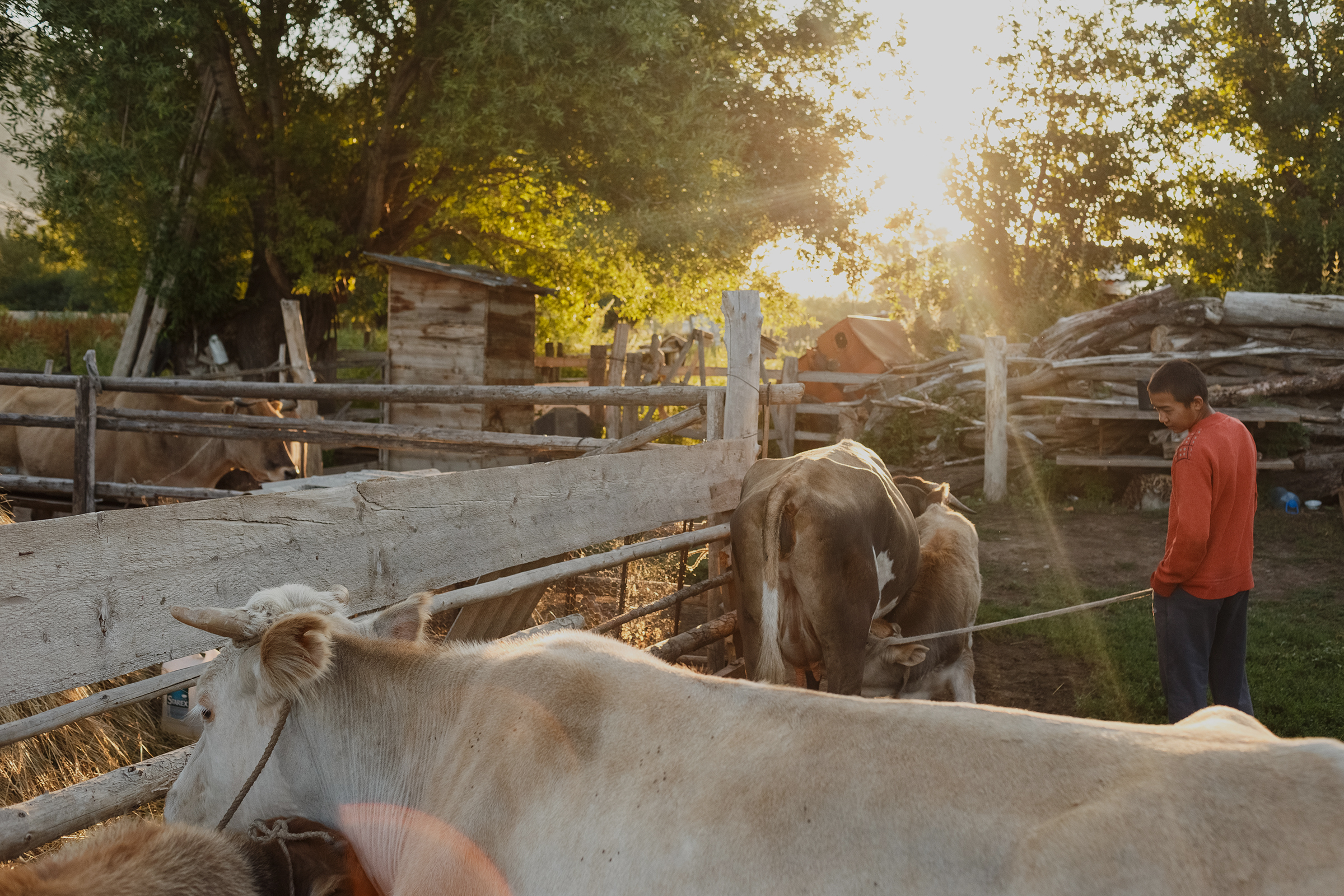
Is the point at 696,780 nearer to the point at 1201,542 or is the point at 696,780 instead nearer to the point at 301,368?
the point at 1201,542

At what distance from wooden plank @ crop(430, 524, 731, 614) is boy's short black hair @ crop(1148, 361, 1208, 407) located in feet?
7.99

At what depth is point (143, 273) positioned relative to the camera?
1415 centimetres

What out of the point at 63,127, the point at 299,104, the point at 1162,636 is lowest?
the point at 1162,636

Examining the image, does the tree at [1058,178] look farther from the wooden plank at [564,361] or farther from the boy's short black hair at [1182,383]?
the boy's short black hair at [1182,383]

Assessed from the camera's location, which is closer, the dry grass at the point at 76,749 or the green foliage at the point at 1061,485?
the dry grass at the point at 76,749

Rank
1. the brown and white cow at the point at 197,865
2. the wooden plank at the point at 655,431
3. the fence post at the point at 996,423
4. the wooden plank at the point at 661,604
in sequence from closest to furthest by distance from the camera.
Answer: the brown and white cow at the point at 197,865 → the wooden plank at the point at 661,604 → the wooden plank at the point at 655,431 → the fence post at the point at 996,423

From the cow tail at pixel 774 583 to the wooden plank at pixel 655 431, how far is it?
923mm

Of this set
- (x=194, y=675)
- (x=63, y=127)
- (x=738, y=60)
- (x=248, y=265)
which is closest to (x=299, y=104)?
(x=248, y=265)

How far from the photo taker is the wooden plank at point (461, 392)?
5027mm

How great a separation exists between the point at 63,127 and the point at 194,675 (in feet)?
40.8

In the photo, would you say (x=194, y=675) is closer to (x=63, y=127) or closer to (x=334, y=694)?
(x=334, y=694)

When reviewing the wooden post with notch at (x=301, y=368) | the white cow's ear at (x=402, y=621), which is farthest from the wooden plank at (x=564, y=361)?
the white cow's ear at (x=402, y=621)

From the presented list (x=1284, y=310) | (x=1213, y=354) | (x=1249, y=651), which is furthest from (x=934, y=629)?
(x=1284, y=310)

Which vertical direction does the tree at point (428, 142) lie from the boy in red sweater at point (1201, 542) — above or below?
above
